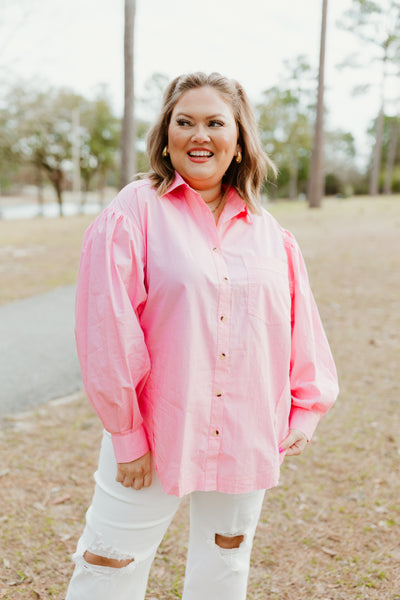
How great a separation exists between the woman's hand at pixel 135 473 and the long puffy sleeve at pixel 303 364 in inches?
20.9

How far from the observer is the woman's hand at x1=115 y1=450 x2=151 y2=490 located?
1579 millimetres

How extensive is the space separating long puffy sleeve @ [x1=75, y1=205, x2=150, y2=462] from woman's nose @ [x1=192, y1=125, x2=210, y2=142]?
343mm

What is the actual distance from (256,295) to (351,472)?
7.63 feet

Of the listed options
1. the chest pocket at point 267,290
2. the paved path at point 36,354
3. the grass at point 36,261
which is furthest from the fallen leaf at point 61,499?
the grass at point 36,261

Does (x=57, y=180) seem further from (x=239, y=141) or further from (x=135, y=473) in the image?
(x=135, y=473)

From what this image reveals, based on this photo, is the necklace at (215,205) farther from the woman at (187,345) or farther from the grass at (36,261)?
the grass at (36,261)

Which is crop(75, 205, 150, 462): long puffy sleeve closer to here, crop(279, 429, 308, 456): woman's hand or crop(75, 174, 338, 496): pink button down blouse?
crop(75, 174, 338, 496): pink button down blouse

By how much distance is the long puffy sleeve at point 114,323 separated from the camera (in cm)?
149

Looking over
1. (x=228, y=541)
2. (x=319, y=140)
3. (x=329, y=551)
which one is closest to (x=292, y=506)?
(x=329, y=551)

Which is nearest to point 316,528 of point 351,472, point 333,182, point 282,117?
point 351,472

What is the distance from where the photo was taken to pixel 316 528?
2.99 meters

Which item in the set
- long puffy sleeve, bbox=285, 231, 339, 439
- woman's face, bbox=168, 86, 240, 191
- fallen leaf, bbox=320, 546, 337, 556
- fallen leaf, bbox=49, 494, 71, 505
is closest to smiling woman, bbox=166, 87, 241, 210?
woman's face, bbox=168, 86, 240, 191

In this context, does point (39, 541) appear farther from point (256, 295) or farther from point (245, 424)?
point (256, 295)

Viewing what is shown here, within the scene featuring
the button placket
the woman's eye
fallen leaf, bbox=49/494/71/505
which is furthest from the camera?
fallen leaf, bbox=49/494/71/505
